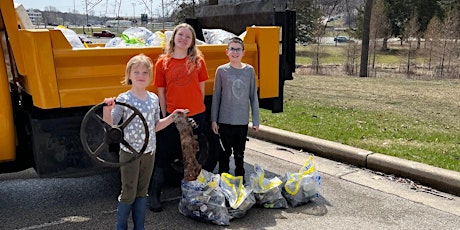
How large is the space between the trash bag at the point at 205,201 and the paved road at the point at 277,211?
65 mm

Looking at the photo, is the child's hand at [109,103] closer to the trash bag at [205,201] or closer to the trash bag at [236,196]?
the trash bag at [205,201]

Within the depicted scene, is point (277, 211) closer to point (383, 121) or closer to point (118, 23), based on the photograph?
point (383, 121)

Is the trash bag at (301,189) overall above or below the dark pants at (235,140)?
below

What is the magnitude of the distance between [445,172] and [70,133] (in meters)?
3.47

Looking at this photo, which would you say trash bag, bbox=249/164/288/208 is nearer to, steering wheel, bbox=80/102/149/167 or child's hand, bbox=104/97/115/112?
steering wheel, bbox=80/102/149/167

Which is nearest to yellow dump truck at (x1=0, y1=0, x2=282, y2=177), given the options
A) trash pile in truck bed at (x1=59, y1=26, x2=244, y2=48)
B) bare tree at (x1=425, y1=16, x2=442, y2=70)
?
trash pile in truck bed at (x1=59, y1=26, x2=244, y2=48)

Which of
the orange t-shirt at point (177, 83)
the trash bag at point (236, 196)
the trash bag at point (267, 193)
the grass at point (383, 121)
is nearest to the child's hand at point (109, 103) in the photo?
the orange t-shirt at point (177, 83)

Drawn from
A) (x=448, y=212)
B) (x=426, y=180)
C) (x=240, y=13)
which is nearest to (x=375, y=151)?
(x=426, y=180)

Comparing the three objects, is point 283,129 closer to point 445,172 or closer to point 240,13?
point 240,13

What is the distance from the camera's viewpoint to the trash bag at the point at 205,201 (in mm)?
3686

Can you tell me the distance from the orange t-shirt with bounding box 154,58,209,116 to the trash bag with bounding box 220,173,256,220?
26.8 inches

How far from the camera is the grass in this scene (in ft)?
18.1

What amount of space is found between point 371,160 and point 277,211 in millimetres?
1631

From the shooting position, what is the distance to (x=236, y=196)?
3.81m
